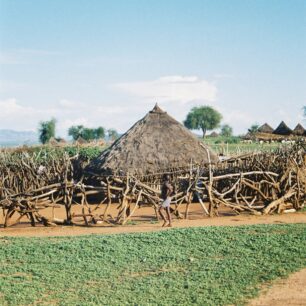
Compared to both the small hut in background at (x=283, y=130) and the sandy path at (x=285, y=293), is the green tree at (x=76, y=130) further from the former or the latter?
the sandy path at (x=285, y=293)

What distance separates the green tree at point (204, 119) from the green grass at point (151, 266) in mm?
63295

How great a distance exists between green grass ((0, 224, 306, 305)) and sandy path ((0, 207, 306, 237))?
3.63ft

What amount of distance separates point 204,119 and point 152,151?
188 feet

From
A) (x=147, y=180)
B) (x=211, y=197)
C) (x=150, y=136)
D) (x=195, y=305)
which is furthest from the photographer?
(x=150, y=136)

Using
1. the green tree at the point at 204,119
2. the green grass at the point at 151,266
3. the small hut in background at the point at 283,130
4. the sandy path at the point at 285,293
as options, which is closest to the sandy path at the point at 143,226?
the green grass at the point at 151,266

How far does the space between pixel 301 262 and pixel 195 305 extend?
2612mm

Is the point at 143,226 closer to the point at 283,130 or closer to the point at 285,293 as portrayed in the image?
the point at 285,293

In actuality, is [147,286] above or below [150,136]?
below

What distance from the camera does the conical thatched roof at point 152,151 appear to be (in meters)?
16.2

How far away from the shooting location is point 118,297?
613 centimetres

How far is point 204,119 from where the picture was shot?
73.0 metres

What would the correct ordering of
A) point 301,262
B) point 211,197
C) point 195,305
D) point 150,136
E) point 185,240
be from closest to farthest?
point 195,305 → point 301,262 → point 185,240 → point 211,197 → point 150,136

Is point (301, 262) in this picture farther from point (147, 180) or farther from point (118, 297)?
point (147, 180)

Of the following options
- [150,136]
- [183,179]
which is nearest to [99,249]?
[183,179]
